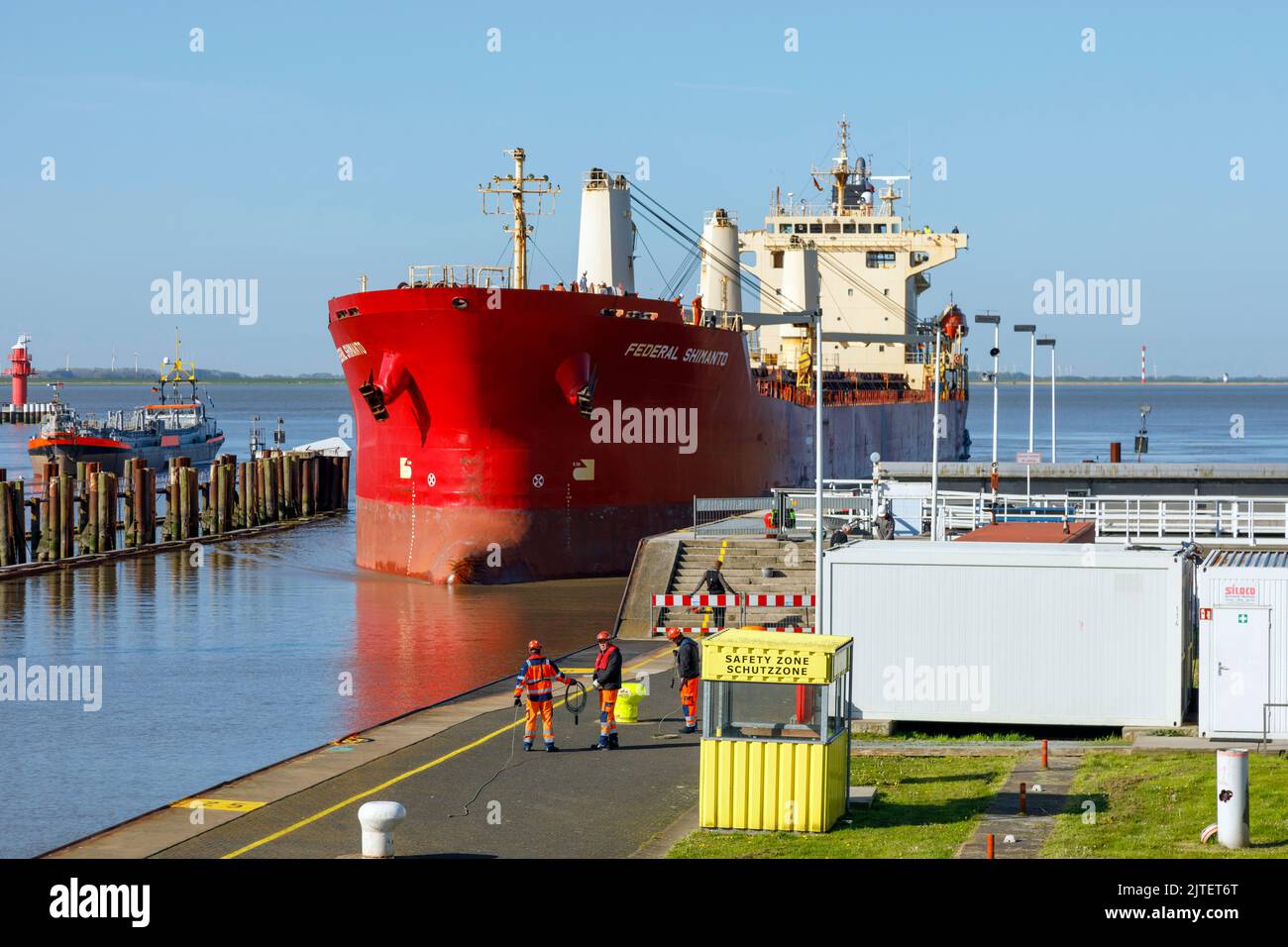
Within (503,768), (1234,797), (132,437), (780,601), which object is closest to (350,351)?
(780,601)

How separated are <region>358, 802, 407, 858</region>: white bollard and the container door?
32.1ft

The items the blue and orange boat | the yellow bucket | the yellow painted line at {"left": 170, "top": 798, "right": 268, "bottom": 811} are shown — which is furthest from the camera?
the blue and orange boat

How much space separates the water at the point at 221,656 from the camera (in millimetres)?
21297

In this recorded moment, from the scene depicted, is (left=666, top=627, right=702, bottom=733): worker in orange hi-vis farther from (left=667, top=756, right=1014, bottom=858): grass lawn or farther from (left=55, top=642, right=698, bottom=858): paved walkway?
(left=667, top=756, right=1014, bottom=858): grass lawn

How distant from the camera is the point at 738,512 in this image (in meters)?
44.2

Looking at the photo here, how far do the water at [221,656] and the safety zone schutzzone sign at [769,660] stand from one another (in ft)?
25.1

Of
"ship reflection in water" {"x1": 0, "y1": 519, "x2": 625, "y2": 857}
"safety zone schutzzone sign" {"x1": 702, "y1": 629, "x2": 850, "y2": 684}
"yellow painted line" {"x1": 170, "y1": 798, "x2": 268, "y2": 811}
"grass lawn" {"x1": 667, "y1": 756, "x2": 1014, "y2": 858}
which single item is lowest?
"ship reflection in water" {"x1": 0, "y1": 519, "x2": 625, "y2": 857}

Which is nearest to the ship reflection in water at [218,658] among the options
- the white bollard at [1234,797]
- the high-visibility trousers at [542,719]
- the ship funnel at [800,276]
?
the high-visibility trousers at [542,719]

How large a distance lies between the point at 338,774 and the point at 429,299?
2232cm

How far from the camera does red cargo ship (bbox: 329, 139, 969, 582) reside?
130ft

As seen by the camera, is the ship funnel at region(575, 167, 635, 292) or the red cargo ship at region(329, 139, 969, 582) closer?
the red cargo ship at region(329, 139, 969, 582)

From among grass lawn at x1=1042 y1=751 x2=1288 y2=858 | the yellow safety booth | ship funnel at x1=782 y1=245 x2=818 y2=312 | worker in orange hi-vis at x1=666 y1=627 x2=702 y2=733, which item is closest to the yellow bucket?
worker in orange hi-vis at x1=666 y1=627 x2=702 y2=733

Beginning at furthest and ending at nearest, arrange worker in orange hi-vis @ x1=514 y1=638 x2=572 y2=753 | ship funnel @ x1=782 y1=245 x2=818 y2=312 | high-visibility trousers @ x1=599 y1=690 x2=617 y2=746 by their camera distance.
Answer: ship funnel @ x1=782 y1=245 x2=818 y2=312 < high-visibility trousers @ x1=599 y1=690 x2=617 y2=746 < worker in orange hi-vis @ x1=514 y1=638 x2=572 y2=753

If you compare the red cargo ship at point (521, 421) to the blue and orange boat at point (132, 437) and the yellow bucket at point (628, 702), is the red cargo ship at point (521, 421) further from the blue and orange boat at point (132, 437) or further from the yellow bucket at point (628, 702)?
the blue and orange boat at point (132, 437)
